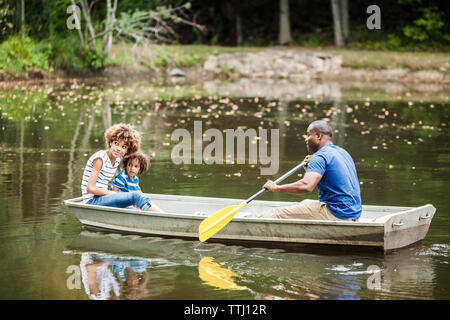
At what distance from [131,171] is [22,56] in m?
19.3

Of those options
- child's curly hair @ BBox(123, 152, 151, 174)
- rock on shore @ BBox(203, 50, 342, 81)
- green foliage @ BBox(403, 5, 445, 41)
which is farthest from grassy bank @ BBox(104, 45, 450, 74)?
child's curly hair @ BBox(123, 152, 151, 174)

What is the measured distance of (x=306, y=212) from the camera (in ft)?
25.1

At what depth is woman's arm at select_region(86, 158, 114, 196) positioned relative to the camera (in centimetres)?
803

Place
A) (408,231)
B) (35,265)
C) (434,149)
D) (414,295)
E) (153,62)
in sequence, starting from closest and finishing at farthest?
(414,295)
(35,265)
(408,231)
(434,149)
(153,62)

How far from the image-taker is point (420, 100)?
22531mm

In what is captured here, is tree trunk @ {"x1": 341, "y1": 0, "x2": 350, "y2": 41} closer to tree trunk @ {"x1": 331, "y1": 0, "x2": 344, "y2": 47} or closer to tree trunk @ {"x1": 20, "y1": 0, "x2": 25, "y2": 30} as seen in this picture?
tree trunk @ {"x1": 331, "y1": 0, "x2": 344, "y2": 47}

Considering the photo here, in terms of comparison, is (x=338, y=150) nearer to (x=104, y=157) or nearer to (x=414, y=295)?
(x=414, y=295)

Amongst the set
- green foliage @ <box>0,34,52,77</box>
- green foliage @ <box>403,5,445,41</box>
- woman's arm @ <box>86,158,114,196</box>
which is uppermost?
green foliage @ <box>403,5,445,41</box>

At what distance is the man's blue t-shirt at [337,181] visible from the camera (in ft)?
24.1

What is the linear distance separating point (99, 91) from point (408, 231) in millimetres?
17791

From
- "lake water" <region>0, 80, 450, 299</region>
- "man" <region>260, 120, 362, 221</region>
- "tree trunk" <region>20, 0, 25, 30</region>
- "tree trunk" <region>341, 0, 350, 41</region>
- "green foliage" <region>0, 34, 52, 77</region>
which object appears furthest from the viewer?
"tree trunk" <region>341, 0, 350, 41</region>

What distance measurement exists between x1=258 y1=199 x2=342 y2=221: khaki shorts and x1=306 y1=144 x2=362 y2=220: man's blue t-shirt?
60 millimetres

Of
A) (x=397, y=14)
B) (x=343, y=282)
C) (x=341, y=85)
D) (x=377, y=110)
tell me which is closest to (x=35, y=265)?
(x=343, y=282)

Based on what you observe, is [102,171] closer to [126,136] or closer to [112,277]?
[126,136]
